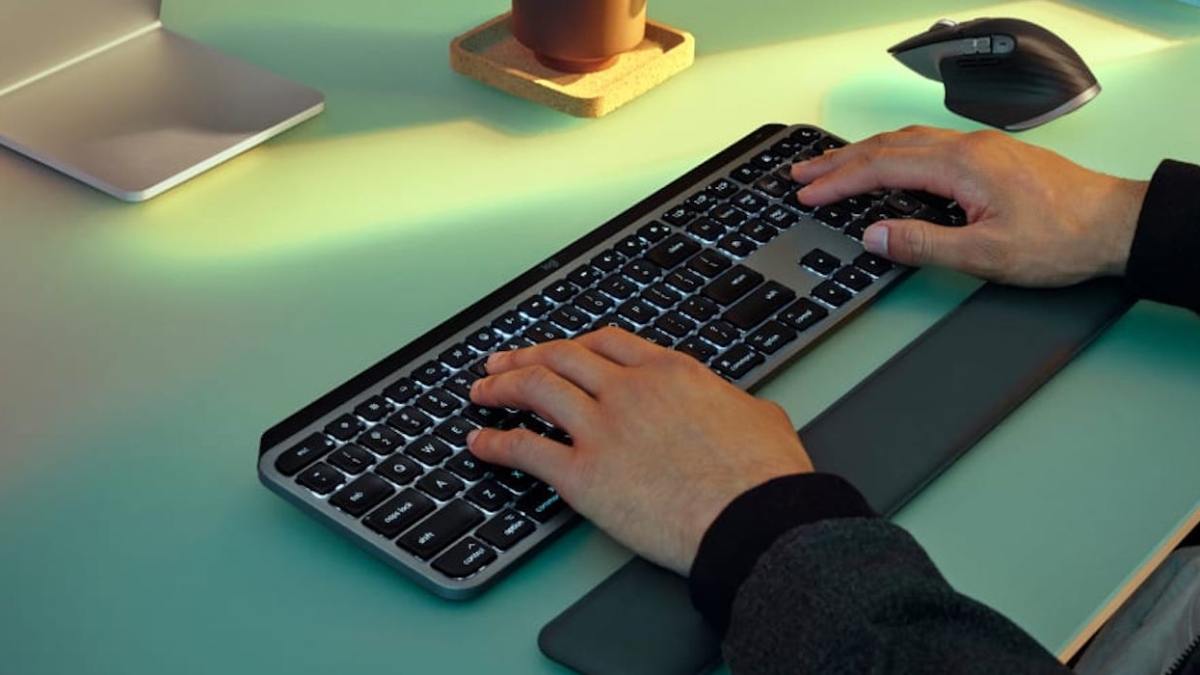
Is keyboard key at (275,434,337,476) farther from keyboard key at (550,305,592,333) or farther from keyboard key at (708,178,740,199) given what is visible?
keyboard key at (708,178,740,199)

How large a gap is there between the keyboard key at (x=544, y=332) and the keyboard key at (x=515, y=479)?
4.4 inches

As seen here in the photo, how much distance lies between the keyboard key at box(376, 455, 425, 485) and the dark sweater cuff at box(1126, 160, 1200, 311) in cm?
48

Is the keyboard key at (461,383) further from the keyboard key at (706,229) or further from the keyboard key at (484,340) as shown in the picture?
the keyboard key at (706,229)

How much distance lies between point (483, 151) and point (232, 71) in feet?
0.68

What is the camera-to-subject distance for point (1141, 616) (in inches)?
47.3

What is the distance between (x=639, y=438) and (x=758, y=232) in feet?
0.78

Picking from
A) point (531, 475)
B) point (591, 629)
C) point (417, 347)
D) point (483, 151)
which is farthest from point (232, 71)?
point (591, 629)

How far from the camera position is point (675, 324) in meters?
0.99

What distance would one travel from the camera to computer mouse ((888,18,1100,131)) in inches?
48.1

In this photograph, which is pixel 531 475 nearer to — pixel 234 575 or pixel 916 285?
pixel 234 575

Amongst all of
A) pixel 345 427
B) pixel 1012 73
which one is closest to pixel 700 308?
pixel 345 427

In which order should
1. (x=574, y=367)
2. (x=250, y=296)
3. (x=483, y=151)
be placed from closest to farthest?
(x=574, y=367) → (x=250, y=296) → (x=483, y=151)

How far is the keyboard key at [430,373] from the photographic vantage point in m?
0.94

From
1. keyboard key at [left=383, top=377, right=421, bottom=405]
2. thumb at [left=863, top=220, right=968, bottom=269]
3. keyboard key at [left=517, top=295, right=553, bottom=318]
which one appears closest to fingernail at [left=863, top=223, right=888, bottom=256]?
thumb at [left=863, top=220, right=968, bottom=269]
